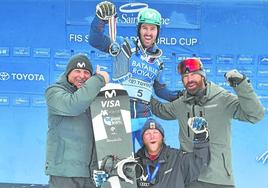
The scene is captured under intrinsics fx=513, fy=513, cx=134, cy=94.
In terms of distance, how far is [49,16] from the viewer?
19.2ft

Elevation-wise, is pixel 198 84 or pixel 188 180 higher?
pixel 198 84

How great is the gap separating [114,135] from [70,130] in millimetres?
399

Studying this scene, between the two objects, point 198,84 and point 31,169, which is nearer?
point 198,84

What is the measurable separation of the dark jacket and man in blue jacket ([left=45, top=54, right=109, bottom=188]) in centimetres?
44

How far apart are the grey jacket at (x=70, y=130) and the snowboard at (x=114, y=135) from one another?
0.09 metres

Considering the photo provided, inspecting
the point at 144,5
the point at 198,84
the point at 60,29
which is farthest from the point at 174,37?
the point at 198,84

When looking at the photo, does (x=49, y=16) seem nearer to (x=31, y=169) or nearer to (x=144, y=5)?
(x=144, y=5)

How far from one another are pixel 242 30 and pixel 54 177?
294cm

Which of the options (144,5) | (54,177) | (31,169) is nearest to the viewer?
(54,177)

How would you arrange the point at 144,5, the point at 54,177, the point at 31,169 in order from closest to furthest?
1. the point at 54,177
2. the point at 144,5
3. the point at 31,169

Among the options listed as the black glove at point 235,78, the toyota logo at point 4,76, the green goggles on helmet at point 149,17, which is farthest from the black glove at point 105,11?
the toyota logo at point 4,76

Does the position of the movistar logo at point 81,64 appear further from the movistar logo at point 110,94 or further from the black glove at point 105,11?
the black glove at point 105,11

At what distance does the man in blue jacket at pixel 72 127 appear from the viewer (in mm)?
3752

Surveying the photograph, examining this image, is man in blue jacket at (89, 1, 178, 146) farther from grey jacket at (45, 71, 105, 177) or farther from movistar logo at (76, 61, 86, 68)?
Result: grey jacket at (45, 71, 105, 177)
